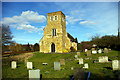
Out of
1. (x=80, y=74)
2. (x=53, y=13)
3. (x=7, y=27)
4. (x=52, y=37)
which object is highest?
(x=53, y=13)

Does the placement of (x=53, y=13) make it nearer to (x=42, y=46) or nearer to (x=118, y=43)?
(x=42, y=46)

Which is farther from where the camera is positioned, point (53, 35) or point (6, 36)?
point (53, 35)

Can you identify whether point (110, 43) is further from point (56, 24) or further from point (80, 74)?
point (80, 74)

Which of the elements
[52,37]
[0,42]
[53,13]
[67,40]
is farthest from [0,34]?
[67,40]

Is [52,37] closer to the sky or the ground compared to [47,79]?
closer to the sky

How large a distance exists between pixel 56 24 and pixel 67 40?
6.42 metres

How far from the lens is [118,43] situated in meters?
25.7

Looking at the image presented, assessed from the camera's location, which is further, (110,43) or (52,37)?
(110,43)

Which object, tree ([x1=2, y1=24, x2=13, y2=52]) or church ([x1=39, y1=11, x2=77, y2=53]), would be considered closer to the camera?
tree ([x1=2, y1=24, x2=13, y2=52])

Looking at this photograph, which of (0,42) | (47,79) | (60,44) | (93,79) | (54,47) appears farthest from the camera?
(54,47)

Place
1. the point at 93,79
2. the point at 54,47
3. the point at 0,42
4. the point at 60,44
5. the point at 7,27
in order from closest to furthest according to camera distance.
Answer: the point at 93,79 → the point at 0,42 → the point at 7,27 → the point at 60,44 → the point at 54,47

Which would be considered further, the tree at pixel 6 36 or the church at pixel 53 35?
the church at pixel 53 35

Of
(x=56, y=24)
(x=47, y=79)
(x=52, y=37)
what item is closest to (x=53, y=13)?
(x=56, y=24)

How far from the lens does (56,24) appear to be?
1038 inches
